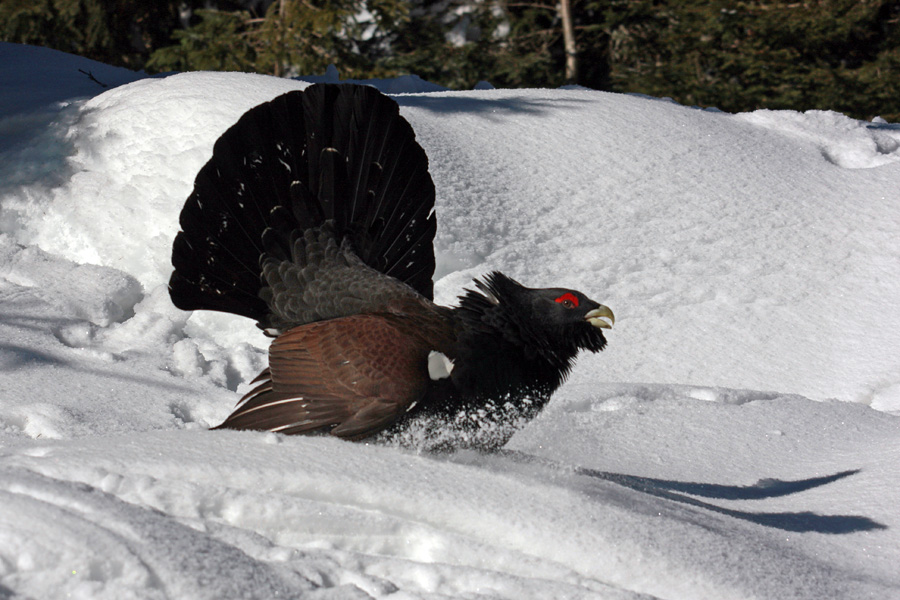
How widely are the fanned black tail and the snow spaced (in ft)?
2.14

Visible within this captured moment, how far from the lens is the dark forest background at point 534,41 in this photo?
37.6 ft

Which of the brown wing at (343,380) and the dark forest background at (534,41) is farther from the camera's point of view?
the dark forest background at (534,41)

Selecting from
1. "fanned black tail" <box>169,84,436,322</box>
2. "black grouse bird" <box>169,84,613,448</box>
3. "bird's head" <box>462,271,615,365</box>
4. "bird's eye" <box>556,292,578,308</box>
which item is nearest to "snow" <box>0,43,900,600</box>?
"black grouse bird" <box>169,84,613,448</box>

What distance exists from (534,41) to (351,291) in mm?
12239

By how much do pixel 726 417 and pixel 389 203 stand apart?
1.72 meters

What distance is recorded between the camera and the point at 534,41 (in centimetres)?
1408

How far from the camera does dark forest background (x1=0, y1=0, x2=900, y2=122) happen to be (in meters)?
11.5

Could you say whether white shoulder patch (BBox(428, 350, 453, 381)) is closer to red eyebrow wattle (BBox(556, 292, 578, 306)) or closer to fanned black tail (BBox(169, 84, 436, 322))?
red eyebrow wattle (BBox(556, 292, 578, 306))

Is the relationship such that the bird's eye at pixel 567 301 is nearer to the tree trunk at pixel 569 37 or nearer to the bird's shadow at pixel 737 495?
the bird's shadow at pixel 737 495

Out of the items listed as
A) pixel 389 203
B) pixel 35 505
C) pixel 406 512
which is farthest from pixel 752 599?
pixel 389 203

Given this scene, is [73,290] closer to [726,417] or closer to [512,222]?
[512,222]

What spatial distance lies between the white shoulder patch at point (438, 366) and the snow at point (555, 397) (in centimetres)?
26

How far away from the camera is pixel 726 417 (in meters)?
3.60

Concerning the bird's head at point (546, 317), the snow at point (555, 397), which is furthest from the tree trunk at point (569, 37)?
the bird's head at point (546, 317)
